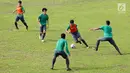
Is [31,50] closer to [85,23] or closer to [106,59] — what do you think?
[106,59]

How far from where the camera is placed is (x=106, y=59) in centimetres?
2561

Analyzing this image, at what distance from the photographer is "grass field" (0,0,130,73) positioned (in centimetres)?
2369

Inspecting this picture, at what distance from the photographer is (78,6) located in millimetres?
57125

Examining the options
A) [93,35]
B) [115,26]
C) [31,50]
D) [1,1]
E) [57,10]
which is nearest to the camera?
A: [31,50]

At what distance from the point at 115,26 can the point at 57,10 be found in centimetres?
1377

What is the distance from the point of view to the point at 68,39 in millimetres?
33500

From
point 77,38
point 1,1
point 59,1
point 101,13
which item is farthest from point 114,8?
point 77,38

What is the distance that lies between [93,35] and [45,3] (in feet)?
90.7

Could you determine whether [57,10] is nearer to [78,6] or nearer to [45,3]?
[78,6]

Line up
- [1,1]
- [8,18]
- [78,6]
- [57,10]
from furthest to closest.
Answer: [1,1], [78,6], [57,10], [8,18]

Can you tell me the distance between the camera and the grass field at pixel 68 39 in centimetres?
2369

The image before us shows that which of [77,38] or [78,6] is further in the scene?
[78,6]

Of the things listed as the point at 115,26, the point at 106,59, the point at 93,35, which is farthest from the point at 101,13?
the point at 106,59

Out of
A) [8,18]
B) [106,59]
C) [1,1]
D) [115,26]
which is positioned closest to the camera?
[106,59]
